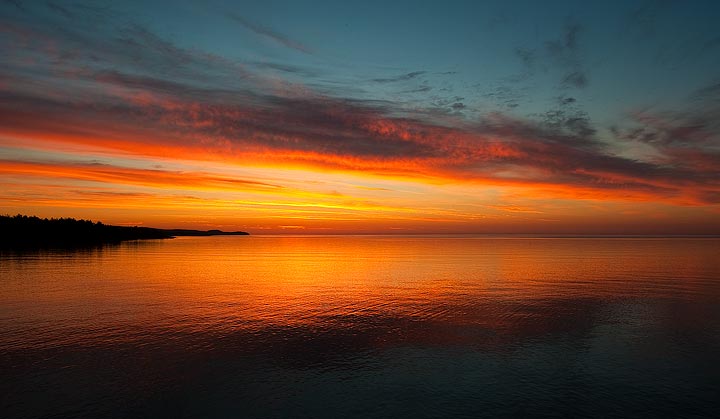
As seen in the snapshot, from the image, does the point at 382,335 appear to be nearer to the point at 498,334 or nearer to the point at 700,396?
the point at 498,334

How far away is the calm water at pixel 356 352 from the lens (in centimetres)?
2136

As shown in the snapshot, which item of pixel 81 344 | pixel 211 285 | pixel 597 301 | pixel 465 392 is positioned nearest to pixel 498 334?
pixel 465 392

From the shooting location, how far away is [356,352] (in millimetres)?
29578

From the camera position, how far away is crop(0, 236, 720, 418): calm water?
21.4 metres

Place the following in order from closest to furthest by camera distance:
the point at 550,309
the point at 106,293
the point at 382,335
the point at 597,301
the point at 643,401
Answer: the point at 643,401 → the point at 382,335 → the point at 550,309 → the point at 597,301 → the point at 106,293

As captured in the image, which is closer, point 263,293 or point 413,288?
point 263,293

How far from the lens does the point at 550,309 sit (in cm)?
4491

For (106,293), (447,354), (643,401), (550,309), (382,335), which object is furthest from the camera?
(106,293)

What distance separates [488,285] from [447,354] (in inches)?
1484

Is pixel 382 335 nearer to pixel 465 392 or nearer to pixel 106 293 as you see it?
pixel 465 392

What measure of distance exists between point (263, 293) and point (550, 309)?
1328 inches

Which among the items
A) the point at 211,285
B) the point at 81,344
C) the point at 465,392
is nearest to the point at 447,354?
the point at 465,392

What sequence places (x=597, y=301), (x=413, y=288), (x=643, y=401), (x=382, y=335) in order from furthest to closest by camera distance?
(x=413, y=288), (x=597, y=301), (x=382, y=335), (x=643, y=401)

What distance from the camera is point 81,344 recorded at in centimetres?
3072
